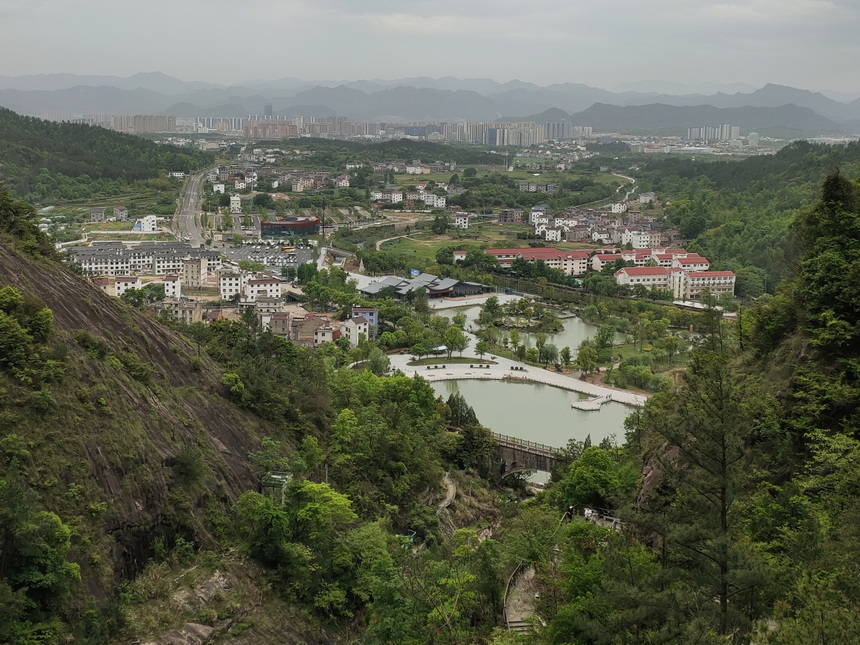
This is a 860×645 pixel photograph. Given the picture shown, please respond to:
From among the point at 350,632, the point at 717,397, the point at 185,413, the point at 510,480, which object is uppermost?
the point at 717,397

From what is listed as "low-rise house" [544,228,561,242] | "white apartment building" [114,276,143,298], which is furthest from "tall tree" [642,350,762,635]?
"low-rise house" [544,228,561,242]

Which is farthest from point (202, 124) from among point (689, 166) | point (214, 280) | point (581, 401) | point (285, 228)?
point (581, 401)

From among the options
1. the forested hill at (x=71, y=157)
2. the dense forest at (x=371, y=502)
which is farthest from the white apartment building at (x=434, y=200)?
the dense forest at (x=371, y=502)

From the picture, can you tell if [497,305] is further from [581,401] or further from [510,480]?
[510,480]

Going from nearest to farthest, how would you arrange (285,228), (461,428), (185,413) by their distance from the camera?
(185,413) → (461,428) → (285,228)

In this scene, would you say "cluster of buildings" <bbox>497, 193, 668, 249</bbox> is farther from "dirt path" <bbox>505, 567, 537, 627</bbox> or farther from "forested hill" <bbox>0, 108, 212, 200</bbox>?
"dirt path" <bbox>505, 567, 537, 627</bbox>

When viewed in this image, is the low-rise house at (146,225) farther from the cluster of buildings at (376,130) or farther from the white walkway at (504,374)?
the cluster of buildings at (376,130)

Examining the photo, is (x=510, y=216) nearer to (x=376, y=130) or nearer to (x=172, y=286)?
(x=172, y=286)
